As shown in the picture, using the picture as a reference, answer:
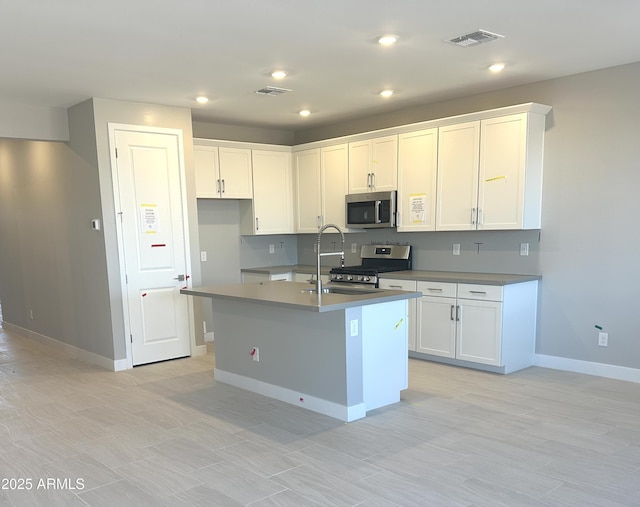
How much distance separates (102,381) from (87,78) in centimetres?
272

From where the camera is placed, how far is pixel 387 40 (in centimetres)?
332

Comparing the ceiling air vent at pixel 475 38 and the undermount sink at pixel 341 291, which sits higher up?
the ceiling air vent at pixel 475 38

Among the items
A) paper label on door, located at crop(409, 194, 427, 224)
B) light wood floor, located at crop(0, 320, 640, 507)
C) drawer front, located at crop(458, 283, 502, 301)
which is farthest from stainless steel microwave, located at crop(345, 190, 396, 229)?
light wood floor, located at crop(0, 320, 640, 507)

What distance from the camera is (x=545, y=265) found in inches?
182

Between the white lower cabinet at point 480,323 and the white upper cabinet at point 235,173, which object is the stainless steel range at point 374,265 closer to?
the white lower cabinet at point 480,323

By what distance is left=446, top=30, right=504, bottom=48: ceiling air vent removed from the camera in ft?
10.7

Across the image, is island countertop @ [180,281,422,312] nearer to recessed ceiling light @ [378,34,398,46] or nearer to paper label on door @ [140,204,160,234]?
paper label on door @ [140,204,160,234]

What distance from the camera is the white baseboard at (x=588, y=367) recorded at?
416 centimetres

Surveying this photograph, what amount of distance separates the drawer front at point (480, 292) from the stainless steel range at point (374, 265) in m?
0.96

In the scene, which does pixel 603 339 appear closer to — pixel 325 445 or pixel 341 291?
pixel 341 291

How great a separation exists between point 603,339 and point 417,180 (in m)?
2.31

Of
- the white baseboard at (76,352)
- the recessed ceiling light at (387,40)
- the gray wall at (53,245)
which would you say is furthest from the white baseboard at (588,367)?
the gray wall at (53,245)

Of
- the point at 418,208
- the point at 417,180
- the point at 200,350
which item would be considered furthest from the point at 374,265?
the point at 200,350

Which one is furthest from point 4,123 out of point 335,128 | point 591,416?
point 591,416
